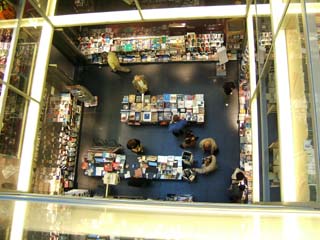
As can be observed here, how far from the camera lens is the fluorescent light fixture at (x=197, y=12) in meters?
5.38

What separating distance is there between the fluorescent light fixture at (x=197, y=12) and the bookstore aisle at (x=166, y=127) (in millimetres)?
1893

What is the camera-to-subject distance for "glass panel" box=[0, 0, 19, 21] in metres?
4.82

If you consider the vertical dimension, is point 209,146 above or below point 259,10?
below

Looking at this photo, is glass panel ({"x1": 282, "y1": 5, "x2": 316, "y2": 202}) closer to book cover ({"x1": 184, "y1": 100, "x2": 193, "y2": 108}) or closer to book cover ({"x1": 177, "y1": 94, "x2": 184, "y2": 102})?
book cover ({"x1": 184, "y1": 100, "x2": 193, "y2": 108})

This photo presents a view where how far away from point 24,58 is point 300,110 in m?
4.41

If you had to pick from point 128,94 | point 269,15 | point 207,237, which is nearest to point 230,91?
point 128,94

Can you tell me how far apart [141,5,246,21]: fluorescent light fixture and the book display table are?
2093 millimetres

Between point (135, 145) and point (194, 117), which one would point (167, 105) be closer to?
point (194, 117)

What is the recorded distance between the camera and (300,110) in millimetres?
2840

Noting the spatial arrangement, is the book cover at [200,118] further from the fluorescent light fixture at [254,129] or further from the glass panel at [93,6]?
the glass panel at [93,6]

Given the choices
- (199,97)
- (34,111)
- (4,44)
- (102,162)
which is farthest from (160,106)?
(4,44)

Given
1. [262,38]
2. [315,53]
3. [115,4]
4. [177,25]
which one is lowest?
[315,53]

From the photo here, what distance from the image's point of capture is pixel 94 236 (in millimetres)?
1181

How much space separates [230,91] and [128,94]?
2.36 m
